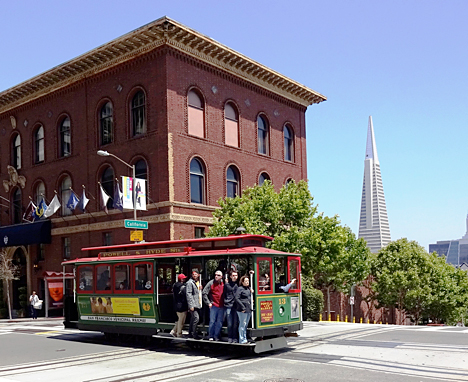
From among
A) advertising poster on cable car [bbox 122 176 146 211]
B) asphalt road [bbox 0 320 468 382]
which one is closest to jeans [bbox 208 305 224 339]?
asphalt road [bbox 0 320 468 382]

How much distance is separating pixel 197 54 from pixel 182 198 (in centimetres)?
877

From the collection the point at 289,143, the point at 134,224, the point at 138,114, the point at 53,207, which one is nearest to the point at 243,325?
the point at 134,224

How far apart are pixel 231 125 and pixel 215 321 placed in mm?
22094

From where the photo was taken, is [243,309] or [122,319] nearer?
[243,309]

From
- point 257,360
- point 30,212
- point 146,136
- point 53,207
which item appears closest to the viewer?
point 257,360

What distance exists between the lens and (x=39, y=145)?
130 ft

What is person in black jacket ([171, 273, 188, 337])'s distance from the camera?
50.6 ft

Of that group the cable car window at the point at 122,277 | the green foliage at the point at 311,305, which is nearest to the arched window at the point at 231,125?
the green foliage at the point at 311,305

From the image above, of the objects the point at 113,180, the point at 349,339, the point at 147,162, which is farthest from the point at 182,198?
the point at 349,339

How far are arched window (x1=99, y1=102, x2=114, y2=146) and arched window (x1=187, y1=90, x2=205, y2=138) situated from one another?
17.1 feet

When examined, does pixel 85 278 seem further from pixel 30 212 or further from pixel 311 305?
pixel 30 212

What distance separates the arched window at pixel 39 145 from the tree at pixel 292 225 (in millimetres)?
15738

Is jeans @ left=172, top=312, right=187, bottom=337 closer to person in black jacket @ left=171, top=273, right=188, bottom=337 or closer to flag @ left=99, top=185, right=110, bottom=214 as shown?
person in black jacket @ left=171, top=273, right=188, bottom=337

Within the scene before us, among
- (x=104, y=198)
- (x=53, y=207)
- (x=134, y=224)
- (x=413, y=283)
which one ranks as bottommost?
(x=413, y=283)
